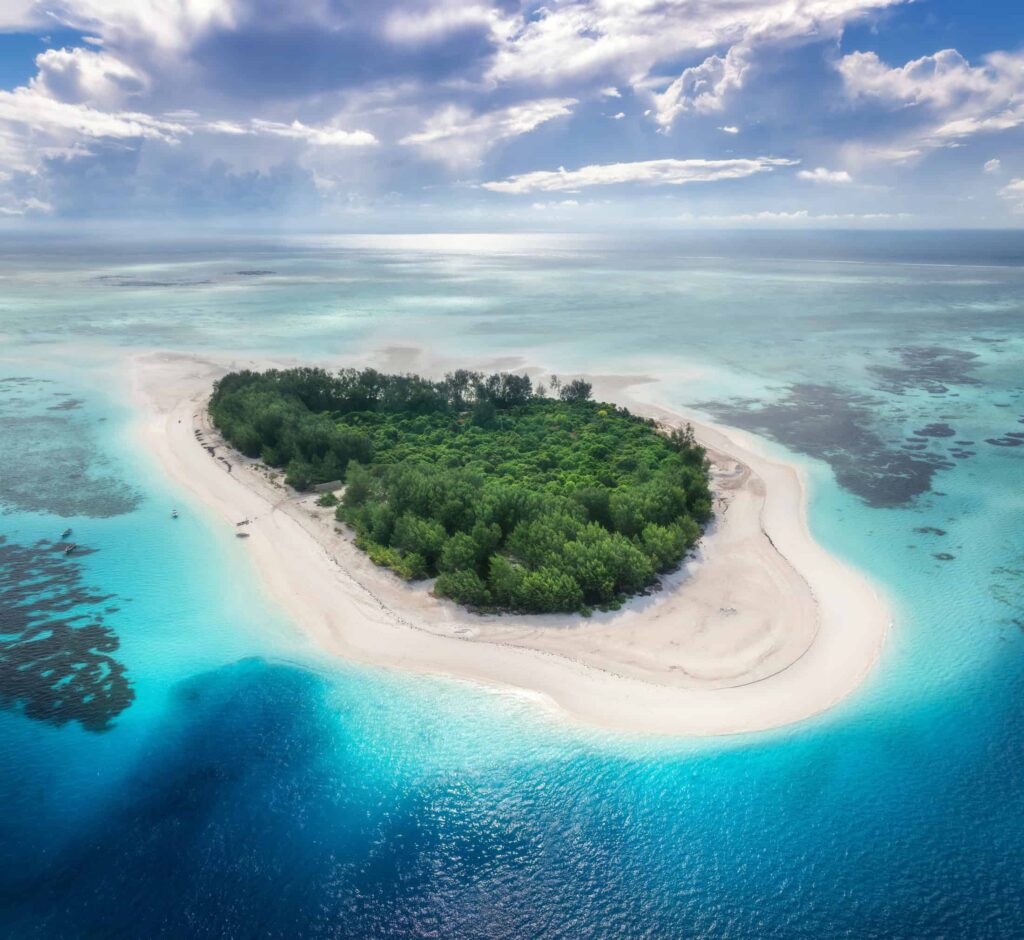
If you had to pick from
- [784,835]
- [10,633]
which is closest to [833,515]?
[784,835]

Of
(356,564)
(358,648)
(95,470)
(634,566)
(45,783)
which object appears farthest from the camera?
(95,470)

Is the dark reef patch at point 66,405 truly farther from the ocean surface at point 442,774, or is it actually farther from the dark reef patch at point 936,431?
the dark reef patch at point 936,431

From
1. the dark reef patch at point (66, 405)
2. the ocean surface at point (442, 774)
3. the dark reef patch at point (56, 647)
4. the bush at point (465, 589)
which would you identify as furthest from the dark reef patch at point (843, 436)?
the dark reef patch at point (66, 405)

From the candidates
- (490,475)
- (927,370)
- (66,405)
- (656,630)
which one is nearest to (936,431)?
(927,370)

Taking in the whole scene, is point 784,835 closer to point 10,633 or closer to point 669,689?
point 669,689

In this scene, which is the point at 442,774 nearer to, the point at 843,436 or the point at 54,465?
the point at 54,465

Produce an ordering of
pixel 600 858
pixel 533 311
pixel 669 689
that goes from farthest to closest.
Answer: pixel 533 311
pixel 669 689
pixel 600 858

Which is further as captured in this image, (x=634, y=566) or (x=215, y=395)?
(x=215, y=395)

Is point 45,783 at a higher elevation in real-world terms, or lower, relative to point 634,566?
lower
